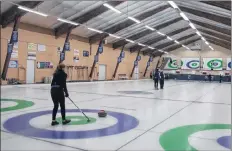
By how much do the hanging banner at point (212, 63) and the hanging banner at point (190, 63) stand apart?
1222 mm

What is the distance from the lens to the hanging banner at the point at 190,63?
42.3 metres

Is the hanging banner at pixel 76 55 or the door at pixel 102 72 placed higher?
the hanging banner at pixel 76 55

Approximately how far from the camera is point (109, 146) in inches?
149

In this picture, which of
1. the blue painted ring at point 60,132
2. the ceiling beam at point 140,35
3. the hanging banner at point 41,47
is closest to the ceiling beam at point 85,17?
the hanging banner at point 41,47

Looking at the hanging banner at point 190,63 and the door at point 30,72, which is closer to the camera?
the door at point 30,72

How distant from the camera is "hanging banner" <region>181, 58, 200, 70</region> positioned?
42.3m

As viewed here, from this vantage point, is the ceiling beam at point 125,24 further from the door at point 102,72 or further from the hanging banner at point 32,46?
the hanging banner at point 32,46

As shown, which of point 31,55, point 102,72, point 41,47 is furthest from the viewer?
point 102,72

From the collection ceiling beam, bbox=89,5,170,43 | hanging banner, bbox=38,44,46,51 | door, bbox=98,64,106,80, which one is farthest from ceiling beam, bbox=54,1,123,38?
door, bbox=98,64,106,80

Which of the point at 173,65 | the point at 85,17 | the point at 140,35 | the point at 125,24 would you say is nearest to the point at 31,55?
the point at 85,17

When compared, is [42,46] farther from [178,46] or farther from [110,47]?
[178,46]

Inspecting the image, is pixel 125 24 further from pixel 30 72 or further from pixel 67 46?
pixel 30 72

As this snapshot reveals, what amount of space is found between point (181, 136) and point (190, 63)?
1587 inches

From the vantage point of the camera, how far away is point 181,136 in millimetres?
4531
